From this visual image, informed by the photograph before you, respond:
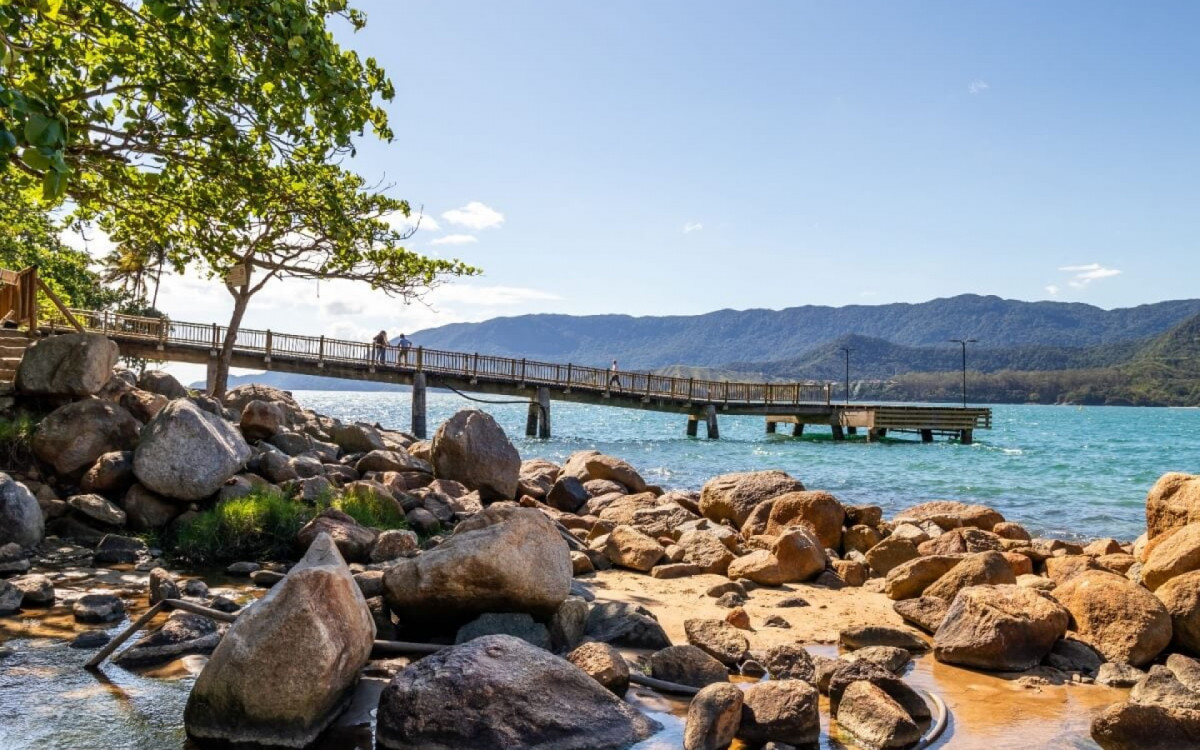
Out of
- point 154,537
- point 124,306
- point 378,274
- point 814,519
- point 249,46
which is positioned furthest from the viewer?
point 124,306

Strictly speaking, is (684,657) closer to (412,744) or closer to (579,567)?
(412,744)

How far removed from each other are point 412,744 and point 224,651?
3.80ft

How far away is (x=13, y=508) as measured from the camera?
845cm

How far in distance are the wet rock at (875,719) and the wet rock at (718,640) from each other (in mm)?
1181

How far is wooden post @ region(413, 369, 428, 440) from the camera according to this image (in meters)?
33.0

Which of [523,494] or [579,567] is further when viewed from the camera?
[523,494]

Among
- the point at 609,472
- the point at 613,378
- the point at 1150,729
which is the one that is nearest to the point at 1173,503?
the point at 1150,729

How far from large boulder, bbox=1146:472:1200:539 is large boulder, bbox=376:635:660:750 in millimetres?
6292

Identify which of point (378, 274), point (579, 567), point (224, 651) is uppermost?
point (378, 274)

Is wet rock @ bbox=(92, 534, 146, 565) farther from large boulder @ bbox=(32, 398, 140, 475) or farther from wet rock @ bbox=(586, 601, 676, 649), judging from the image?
wet rock @ bbox=(586, 601, 676, 649)

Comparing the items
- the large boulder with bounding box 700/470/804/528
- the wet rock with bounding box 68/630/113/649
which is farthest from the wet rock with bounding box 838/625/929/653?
the large boulder with bounding box 700/470/804/528

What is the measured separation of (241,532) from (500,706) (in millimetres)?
5574

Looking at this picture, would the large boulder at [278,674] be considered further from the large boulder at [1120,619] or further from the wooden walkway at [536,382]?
the wooden walkway at [536,382]

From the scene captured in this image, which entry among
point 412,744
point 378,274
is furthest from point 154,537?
point 378,274
